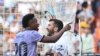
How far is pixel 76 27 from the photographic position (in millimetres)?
6605

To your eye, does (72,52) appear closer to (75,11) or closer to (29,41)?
(75,11)

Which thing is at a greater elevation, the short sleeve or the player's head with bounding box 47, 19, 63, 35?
the player's head with bounding box 47, 19, 63, 35

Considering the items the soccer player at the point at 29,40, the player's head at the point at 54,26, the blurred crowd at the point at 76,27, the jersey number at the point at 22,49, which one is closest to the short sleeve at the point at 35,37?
the soccer player at the point at 29,40

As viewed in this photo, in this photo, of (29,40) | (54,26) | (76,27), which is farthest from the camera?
(76,27)

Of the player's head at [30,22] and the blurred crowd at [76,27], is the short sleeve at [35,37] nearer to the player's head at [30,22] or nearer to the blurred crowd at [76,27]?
the player's head at [30,22]

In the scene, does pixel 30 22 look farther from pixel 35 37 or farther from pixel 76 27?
pixel 76 27

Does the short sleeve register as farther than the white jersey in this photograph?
No

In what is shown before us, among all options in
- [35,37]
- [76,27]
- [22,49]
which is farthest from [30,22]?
[76,27]

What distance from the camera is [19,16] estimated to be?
6.54 metres

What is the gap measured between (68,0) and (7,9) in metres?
1.05

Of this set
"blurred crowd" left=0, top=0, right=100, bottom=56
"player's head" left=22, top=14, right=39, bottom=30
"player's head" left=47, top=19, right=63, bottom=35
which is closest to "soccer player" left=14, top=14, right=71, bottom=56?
"player's head" left=22, top=14, right=39, bottom=30

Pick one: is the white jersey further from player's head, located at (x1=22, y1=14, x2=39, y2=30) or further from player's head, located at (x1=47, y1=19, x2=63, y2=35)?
player's head, located at (x1=22, y1=14, x2=39, y2=30)

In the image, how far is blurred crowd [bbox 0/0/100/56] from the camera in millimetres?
6410

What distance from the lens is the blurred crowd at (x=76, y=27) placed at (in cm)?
641
